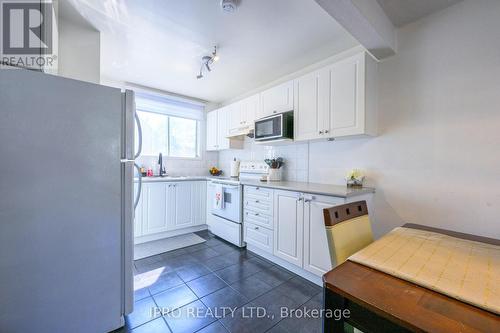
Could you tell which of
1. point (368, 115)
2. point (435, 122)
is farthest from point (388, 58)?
point (435, 122)

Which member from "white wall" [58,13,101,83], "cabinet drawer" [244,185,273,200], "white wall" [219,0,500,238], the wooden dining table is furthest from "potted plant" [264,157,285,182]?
"white wall" [58,13,101,83]

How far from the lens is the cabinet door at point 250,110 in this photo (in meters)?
3.01

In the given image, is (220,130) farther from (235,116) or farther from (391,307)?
(391,307)

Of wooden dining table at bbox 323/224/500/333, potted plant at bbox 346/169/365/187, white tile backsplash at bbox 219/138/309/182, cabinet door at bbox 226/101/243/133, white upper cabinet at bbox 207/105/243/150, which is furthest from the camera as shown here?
white upper cabinet at bbox 207/105/243/150

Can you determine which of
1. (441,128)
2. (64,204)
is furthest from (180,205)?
(441,128)

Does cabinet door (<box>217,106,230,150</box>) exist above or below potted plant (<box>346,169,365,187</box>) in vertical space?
above

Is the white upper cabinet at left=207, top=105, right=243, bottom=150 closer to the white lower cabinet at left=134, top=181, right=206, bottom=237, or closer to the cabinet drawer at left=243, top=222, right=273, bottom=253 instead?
the white lower cabinet at left=134, top=181, right=206, bottom=237

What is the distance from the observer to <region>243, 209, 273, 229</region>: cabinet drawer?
94.1 inches

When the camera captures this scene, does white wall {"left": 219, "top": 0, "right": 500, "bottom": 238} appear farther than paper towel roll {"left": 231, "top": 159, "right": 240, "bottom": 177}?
No

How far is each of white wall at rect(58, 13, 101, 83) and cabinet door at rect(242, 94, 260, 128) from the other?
1868 mm

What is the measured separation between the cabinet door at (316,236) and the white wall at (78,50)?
2508 millimetres

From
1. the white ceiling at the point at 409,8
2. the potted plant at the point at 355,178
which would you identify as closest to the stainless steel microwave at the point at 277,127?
the potted plant at the point at 355,178

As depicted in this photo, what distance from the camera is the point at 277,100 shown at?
2.67 m

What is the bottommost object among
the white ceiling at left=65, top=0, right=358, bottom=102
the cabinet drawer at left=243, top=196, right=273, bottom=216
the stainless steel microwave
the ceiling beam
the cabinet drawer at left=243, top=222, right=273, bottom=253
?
the cabinet drawer at left=243, top=222, right=273, bottom=253
